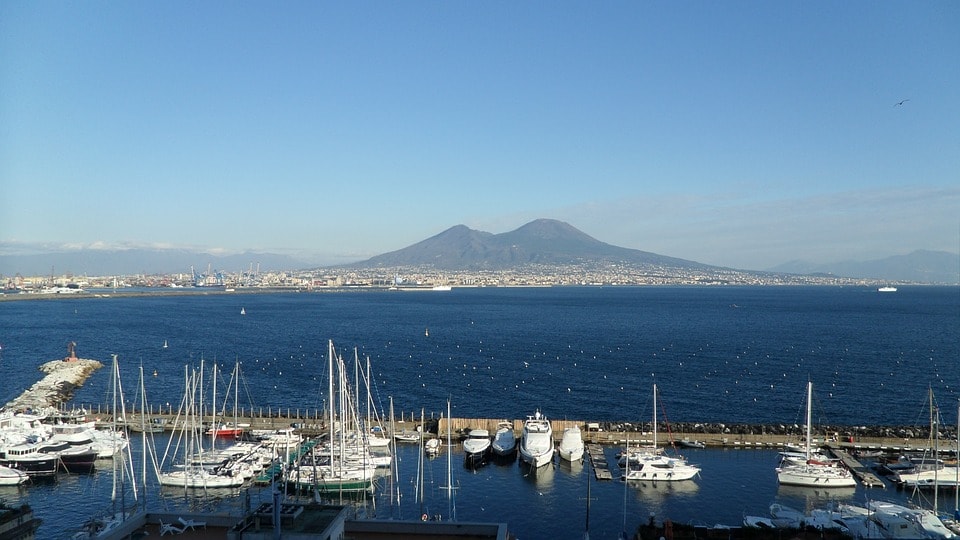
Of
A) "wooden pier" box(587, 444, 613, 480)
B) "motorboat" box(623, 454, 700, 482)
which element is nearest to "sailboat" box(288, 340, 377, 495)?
"wooden pier" box(587, 444, 613, 480)

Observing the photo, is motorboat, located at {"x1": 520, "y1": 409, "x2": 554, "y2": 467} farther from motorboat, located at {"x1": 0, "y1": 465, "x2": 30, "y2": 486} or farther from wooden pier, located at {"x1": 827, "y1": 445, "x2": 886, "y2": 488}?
motorboat, located at {"x1": 0, "y1": 465, "x2": 30, "y2": 486}

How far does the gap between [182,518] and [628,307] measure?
395 ft

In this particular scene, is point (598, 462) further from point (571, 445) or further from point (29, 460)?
point (29, 460)

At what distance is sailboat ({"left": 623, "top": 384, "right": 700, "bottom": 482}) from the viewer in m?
24.3

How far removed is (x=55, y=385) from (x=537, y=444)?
31.4 meters

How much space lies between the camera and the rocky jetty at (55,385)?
3519 cm

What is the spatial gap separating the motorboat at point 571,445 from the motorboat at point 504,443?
1889 mm

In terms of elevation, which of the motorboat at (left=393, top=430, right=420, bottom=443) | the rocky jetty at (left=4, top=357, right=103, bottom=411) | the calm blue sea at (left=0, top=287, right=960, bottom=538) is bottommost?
the calm blue sea at (left=0, top=287, right=960, bottom=538)

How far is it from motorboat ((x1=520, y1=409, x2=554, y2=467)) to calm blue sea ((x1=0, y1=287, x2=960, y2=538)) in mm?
617

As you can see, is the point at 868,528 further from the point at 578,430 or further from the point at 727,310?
the point at 727,310

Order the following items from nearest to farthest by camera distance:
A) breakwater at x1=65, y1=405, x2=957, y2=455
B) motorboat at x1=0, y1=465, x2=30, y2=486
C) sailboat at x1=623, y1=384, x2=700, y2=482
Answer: motorboat at x1=0, y1=465, x2=30, y2=486 → sailboat at x1=623, y1=384, x2=700, y2=482 → breakwater at x1=65, y1=405, x2=957, y2=455

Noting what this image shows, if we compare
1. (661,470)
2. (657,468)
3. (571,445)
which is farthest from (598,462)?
(661,470)

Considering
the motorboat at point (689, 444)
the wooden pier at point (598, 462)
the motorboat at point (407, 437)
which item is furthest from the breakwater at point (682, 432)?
the wooden pier at point (598, 462)

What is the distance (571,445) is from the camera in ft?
88.2
